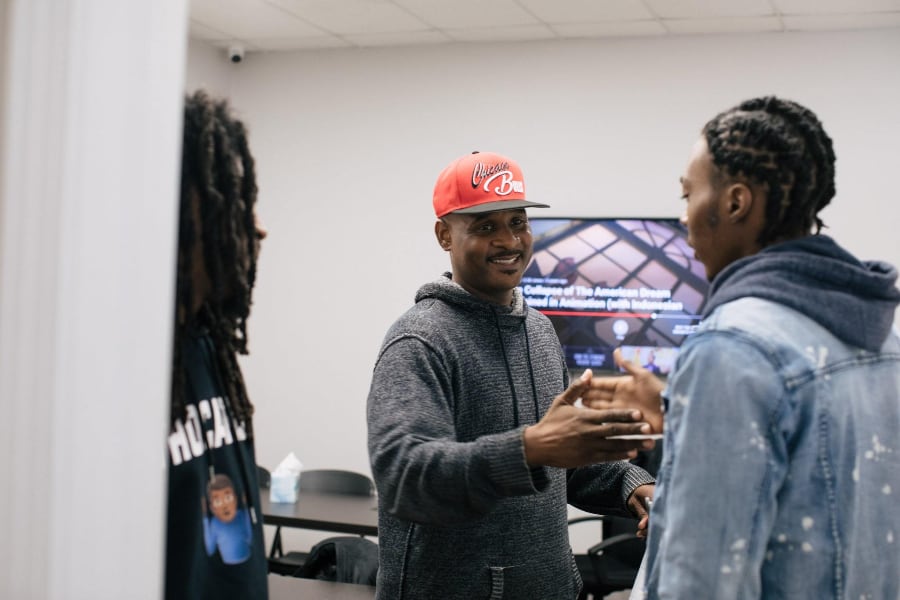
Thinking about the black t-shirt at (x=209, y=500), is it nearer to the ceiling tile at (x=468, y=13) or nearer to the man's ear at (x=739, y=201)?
the man's ear at (x=739, y=201)

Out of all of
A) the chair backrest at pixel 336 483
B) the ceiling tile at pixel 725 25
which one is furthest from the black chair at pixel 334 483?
the ceiling tile at pixel 725 25

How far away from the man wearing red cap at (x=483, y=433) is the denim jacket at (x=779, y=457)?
27cm

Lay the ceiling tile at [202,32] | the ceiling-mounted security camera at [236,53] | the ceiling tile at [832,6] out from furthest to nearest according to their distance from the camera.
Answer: the ceiling-mounted security camera at [236,53] → the ceiling tile at [202,32] → the ceiling tile at [832,6]

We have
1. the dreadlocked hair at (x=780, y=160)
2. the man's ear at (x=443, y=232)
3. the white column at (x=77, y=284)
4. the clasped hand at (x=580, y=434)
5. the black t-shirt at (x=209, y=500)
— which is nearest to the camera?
the white column at (x=77, y=284)

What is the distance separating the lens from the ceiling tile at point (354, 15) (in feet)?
15.2

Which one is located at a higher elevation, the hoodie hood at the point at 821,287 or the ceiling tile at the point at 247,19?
the ceiling tile at the point at 247,19

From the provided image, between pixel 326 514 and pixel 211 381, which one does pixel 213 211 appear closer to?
pixel 211 381

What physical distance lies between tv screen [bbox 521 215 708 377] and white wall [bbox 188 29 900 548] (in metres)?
0.15

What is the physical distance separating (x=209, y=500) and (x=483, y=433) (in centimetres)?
76

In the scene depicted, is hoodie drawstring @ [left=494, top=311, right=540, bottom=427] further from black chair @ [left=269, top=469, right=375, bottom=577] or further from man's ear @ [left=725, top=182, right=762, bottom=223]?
black chair @ [left=269, top=469, right=375, bottom=577]

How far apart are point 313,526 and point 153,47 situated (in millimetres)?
3179

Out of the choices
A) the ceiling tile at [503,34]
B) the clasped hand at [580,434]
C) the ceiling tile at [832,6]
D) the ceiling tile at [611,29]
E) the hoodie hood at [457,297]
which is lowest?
the clasped hand at [580,434]

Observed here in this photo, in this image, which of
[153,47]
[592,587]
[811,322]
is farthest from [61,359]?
[592,587]

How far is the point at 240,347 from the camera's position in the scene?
129 cm
